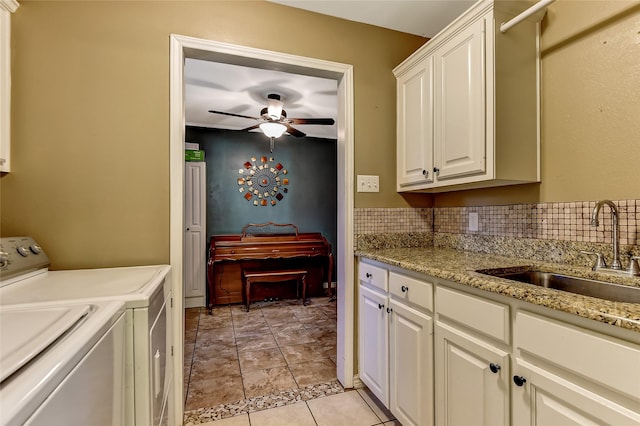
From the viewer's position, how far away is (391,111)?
6.82ft

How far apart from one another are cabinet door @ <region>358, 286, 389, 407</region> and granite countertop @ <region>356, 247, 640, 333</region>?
257 mm

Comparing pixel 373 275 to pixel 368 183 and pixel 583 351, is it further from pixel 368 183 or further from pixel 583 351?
pixel 583 351

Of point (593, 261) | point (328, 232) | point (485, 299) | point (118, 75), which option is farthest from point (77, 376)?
point (328, 232)

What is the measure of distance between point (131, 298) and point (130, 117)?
1029 mm

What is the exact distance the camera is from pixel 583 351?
78cm

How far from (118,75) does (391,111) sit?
5.28 ft

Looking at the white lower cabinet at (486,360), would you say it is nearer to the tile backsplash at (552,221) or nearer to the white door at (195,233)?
the tile backsplash at (552,221)

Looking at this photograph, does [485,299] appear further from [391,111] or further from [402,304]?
[391,111]

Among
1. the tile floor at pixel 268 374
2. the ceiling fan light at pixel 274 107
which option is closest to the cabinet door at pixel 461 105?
the tile floor at pixel 268 374

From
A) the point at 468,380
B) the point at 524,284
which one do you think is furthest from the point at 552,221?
the point at 468,380

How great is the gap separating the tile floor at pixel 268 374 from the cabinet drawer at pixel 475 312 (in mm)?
857

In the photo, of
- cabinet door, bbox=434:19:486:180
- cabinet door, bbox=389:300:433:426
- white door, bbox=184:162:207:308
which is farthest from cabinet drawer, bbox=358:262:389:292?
white door, bbox=184:162:207:308

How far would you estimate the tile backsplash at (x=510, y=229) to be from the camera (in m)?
1.27

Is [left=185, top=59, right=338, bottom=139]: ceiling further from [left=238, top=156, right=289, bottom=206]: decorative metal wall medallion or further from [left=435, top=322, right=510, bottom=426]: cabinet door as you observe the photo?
[left=435, top=322, right=510, bottom=426]: cabinet door
